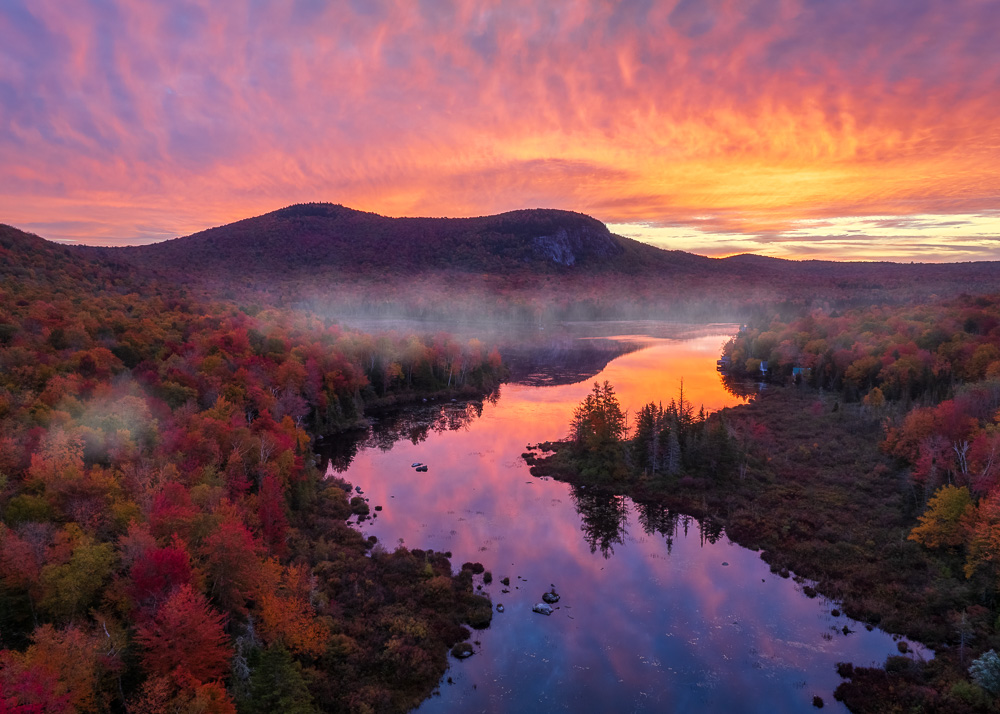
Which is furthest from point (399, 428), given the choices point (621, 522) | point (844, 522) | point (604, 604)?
point (844, 522)

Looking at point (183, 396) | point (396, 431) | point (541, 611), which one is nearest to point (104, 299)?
point (183, 396)

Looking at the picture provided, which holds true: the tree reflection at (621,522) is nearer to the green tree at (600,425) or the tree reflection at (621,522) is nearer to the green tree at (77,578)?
the green tree at (600,425)

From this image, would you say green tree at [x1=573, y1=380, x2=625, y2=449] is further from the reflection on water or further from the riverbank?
the reflection on water

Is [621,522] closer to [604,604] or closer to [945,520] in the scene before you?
[604,604]

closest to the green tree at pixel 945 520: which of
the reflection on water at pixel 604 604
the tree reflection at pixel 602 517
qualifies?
the reflection on water at pixel 604 604

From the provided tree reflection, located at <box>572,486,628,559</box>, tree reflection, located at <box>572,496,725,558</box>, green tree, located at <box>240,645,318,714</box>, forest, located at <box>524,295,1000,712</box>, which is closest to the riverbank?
forest, located at <box>524,295,1000,712</box>

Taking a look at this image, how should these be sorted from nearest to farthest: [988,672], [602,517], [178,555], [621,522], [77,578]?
[77,578] < [988,672] < [178,555] < [621,522] < [602,517]
